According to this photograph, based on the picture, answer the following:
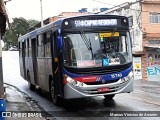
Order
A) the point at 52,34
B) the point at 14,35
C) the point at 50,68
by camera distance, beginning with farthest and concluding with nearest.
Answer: the point at 14,35, the point at 50,68, the point at 52,34

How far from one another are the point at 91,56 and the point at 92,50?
0.19 meters

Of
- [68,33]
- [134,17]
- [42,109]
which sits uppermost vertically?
[134,17]

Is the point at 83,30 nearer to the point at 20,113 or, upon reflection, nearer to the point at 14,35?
the point at 20,113

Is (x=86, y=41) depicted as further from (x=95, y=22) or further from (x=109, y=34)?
(x=109, y=34)

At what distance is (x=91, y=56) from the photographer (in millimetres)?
10320

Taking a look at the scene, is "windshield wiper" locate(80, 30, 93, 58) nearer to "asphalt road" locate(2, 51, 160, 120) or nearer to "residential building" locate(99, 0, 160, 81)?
"asphalt road" locate(2, 51, 160, 120)

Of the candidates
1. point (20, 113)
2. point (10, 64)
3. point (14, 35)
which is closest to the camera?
point (20, 113)

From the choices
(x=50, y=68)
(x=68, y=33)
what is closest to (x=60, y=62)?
(x=68, y=33)

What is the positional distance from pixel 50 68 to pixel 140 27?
20935 millimetres

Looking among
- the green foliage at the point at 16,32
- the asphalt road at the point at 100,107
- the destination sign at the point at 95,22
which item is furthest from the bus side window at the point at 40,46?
the green foliage at the point at 16,32

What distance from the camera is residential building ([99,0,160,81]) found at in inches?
1246

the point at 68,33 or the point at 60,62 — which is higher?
the point at 68,33

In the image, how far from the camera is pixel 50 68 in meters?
12.0

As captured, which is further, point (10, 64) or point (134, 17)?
point (10, 64)
